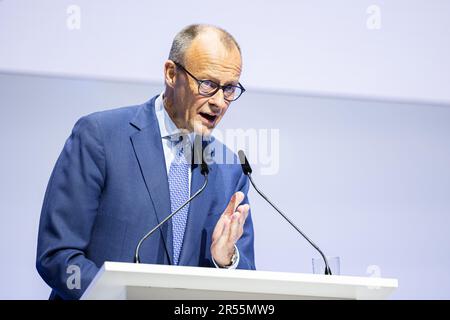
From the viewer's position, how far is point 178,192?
268 cm

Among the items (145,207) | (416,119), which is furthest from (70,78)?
(416,119)

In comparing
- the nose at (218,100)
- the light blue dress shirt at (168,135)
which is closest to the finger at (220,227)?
the light blue dress shirt at (168,135)

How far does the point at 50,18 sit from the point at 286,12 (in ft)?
3.02

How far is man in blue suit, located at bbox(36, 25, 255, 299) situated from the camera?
2479mm

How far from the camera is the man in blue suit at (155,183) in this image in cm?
248

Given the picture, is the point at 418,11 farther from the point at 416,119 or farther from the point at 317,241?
the point at 317,241

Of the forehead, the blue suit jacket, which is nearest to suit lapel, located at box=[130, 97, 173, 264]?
the blue suit jacket

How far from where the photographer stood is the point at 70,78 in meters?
3.16

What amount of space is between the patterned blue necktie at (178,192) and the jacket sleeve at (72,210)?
8.7 inches

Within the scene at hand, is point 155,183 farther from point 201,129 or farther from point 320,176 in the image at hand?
point 320,176

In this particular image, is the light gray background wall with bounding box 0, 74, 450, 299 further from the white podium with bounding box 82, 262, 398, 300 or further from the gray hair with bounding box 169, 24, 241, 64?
the white podium with bounding box 82, 262, 398, 300

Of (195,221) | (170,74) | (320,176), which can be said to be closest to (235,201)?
(195,221)

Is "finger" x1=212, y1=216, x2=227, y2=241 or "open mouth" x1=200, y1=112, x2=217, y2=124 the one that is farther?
"open mouth" x1=200, y1=112, x2=217, y2=124

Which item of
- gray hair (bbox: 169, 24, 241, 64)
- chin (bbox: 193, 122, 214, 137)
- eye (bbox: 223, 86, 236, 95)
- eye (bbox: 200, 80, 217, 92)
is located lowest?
chin (bbox: 193, 122, 214, 137)
